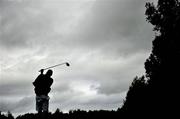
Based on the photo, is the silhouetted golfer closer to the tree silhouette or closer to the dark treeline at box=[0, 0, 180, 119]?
the dark treeline at box=[0, 0, 180, 119]

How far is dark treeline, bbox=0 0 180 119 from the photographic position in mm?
36750

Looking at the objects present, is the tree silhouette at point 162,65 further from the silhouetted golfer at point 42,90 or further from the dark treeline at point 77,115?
the silhouetted golfer at point 42,90

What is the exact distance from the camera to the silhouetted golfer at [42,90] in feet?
67.8

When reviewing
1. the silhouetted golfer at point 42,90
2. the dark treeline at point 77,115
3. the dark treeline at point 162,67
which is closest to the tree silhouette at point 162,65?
the dark treeline at point 162,67

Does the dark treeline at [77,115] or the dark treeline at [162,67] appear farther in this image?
the dark treeline at [162,67]

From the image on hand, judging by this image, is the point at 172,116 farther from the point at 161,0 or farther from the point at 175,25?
the point at 161,0

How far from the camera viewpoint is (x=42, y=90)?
20938 mm

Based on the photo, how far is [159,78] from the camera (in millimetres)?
40938

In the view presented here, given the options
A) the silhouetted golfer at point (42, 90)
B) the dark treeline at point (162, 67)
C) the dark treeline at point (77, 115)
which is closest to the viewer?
the silhouetted golfer at point (42, 90)

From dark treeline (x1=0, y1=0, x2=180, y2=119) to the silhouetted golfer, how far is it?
409 inches

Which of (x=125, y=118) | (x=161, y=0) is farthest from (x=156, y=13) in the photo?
(x=125, y=118)

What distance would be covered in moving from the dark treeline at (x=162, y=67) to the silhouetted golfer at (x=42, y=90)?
34.1ft

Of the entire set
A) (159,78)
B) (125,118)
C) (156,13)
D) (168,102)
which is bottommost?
(125,118)

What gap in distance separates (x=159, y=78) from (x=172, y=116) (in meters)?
6.96
